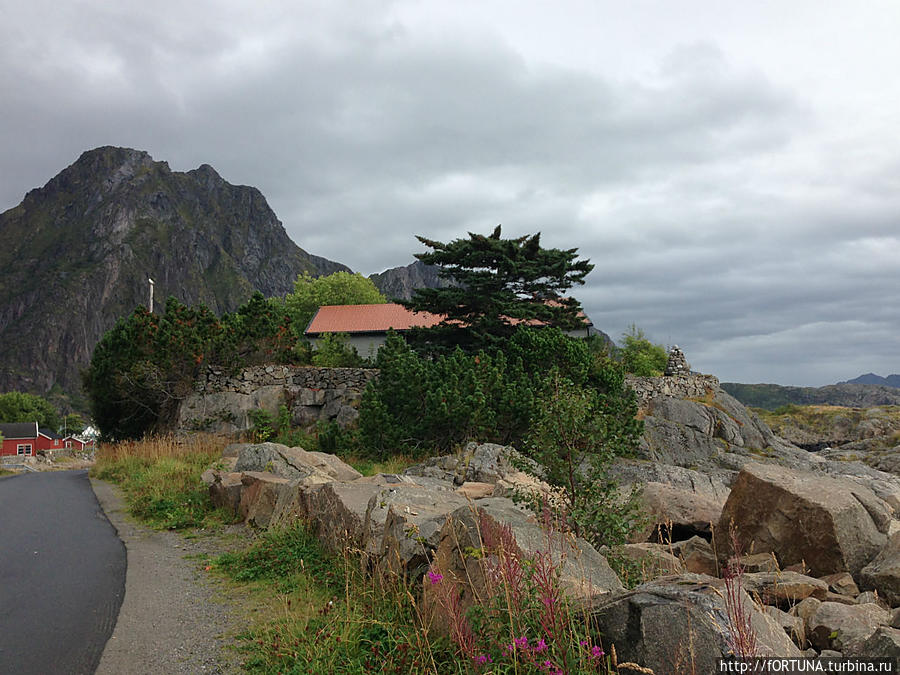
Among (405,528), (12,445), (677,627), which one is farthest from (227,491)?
(12,445)

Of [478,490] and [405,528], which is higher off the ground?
[405,528]

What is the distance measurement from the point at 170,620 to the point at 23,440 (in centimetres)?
11510

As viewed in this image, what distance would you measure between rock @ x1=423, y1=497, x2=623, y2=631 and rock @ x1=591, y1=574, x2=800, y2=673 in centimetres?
34

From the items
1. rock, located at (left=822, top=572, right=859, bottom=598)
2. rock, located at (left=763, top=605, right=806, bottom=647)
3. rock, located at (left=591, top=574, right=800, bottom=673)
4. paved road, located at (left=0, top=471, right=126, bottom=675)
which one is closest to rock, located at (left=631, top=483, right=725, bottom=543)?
rock, located at (left=822, top=572, right=859, bottom=598)

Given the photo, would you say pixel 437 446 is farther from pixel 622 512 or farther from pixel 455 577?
pixel 455 577

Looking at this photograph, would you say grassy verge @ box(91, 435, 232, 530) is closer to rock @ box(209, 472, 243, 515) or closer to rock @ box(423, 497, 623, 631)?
rock @ box(209, 472, 243, 515)

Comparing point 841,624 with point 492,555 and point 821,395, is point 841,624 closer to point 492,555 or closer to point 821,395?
point 492,555

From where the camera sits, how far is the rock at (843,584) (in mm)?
6043

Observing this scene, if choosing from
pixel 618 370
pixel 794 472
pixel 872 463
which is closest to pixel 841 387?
pixel 872 463

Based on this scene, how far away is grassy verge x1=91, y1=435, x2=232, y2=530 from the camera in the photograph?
12.3 m

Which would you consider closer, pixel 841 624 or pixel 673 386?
pixel 841 624

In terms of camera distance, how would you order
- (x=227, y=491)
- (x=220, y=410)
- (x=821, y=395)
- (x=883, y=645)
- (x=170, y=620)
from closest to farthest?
(x=883, y=645), (x=170, y=620), (x=227, y=491), (x=220, y=410), (x=821, y=395)

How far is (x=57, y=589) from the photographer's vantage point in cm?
725

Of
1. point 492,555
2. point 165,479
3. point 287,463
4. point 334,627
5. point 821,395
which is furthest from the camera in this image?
point 821,395
